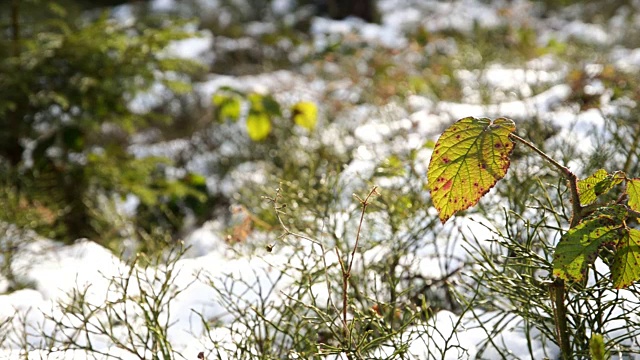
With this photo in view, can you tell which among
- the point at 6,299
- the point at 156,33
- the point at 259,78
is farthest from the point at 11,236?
the point at 259,78

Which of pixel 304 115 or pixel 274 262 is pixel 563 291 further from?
pixel 304 115

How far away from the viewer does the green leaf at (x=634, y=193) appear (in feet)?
2.92

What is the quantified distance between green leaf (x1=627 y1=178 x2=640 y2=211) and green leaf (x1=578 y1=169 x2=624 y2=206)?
18mm

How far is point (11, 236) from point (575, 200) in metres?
1.91

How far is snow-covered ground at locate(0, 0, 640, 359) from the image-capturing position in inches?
50.8

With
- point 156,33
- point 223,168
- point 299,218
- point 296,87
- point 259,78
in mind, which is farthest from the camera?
point 259,78

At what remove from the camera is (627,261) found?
87cm

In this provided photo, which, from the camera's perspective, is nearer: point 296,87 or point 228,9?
point 296,87

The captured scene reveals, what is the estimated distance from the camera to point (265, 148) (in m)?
3.68

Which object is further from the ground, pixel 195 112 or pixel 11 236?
pixel 195 112

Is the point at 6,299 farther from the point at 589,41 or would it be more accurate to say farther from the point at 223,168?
the point at 589,41

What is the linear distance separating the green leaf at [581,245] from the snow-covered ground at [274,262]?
5.5 inches

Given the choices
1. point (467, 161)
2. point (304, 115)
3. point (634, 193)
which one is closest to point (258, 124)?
point (304, 115)

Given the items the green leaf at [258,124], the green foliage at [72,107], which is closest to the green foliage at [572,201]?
the green foliage at [72,107]
